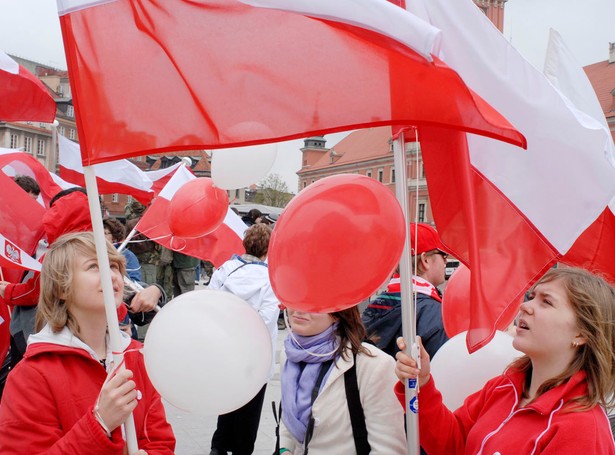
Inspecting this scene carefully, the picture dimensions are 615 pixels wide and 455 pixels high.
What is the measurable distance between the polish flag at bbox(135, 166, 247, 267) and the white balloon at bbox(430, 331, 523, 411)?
2.99 metres

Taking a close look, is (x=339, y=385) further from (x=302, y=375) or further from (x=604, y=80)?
(x=604, y=80)

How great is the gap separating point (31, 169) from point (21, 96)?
133 centimetres

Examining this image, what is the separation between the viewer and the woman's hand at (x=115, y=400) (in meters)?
1.89

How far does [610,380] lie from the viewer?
203 centimetres

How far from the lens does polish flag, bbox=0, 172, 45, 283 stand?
3912 mm

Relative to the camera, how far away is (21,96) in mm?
3766

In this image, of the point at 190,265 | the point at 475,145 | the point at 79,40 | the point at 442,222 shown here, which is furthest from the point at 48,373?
the point at 190,265

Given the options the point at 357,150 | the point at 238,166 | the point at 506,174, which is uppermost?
the point at 357,150

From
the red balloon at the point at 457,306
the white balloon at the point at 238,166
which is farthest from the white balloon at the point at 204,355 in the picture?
the white balloon at the point at 238,166

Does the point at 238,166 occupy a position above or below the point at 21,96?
below

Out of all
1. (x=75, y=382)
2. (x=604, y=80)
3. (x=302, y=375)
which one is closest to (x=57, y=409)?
(x=75, y=382)

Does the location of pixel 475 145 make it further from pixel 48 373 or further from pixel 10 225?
pixel 10 225

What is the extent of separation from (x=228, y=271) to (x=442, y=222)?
270 centimetres

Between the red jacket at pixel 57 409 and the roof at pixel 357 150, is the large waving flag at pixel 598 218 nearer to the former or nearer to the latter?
the red jacket at pixel 57 409
